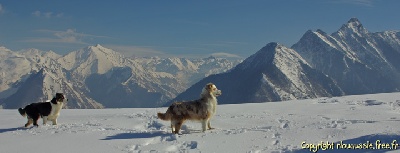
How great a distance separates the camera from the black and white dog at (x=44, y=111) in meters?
18.4

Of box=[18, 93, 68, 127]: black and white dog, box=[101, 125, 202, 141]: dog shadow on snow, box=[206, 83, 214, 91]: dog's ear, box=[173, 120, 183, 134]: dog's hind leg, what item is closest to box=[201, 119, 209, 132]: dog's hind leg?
box=[101, 125, 202, 141]: dog shadow on snow

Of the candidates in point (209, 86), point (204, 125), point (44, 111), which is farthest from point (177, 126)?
point (44, 111)

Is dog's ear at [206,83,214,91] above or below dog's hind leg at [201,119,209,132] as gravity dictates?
above

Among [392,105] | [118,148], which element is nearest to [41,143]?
[118,148]

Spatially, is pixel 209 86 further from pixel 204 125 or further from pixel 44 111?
pixel 44 111

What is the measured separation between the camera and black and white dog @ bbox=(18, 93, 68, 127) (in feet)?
60.4

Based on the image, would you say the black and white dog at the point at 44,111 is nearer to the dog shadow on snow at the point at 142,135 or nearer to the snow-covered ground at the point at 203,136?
the snow-covered ground at the point at 203,136

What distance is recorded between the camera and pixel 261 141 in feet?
42.5

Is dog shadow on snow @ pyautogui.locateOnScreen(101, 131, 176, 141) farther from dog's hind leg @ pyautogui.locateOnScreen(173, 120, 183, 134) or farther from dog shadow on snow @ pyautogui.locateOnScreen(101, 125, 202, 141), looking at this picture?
dog's hind leg @ pyautogui.locateOnScreen(173, 120, 183, 134)

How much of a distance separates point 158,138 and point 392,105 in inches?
607

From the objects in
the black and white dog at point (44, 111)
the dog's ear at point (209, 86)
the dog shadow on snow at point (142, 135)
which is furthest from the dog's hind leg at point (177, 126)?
the black and white dog at point (44, 111)

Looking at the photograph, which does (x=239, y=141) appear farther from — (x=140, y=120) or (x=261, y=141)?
(x=140, y=120)

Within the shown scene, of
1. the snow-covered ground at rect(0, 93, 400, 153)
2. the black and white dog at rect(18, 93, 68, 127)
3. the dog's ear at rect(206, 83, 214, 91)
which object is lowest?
the snow-covered ground at rect(0, 93, 400, 153)

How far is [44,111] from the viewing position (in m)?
18.7
